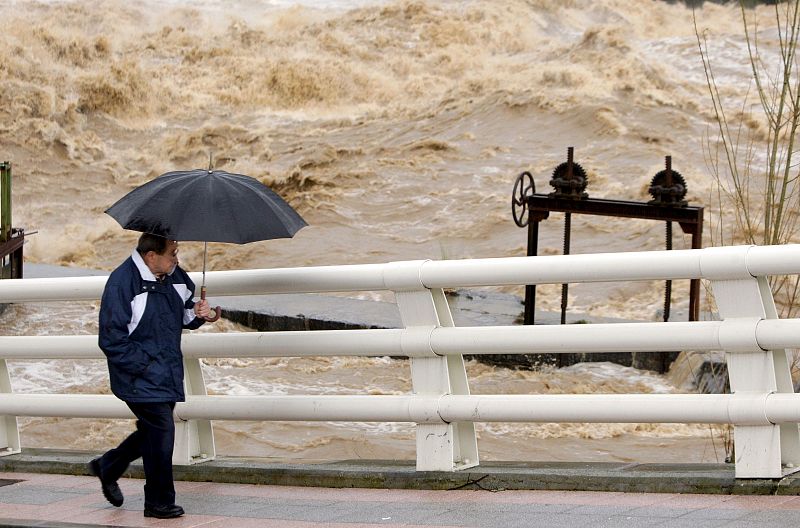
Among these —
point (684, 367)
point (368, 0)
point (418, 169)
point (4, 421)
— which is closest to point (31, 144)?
point (418, 169)

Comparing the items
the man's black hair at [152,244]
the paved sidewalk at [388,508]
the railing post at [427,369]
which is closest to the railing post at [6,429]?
the paved sidewalk at [388,508]

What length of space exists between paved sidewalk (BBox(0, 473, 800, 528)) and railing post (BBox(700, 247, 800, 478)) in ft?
0.56

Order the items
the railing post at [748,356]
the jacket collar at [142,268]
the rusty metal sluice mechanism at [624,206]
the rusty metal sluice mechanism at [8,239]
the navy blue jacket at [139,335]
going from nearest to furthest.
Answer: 1. the railing post at [748,356]
2. the navy blue jacket at [139,335]
3. the jacket collar at [142,268]
4. the rusty metal sluice mechanism at [624,206]
5. the rusty metal sluice mechanism at [8,239]

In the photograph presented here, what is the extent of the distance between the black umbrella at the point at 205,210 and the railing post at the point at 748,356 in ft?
6.15

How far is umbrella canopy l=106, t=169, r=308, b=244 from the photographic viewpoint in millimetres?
5297

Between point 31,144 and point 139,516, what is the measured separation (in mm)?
33438

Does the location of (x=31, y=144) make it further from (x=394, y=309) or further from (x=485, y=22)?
(x=394, y=309)

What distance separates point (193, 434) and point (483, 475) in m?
1.63

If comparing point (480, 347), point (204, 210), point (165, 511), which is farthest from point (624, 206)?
point (165, 511)

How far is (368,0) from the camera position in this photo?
163 ft

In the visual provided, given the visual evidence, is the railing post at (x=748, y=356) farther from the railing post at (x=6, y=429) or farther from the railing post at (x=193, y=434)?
the railing post at (x=6, y=429)

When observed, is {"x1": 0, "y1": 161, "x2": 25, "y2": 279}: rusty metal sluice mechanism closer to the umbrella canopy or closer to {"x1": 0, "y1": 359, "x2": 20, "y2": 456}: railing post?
{"x1": 0, "y1": 359, "x2": 20, "y2": 456}: railing post

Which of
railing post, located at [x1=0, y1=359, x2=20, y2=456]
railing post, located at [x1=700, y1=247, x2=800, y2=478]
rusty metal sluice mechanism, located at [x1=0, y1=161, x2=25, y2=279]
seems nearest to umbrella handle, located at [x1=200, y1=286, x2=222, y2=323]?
railing post, located at [x1=0, y1=359, x2=20, y2=456]

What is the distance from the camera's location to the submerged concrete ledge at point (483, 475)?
491cm
